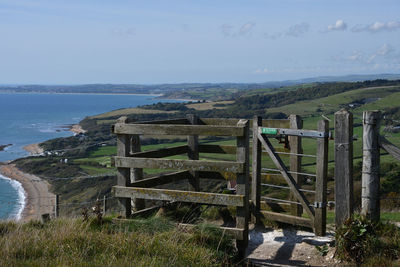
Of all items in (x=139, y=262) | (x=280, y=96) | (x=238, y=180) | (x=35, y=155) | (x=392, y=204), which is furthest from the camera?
(x=280, y=96)

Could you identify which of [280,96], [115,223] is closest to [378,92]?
[280,96]

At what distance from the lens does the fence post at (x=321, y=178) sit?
727 centimetres

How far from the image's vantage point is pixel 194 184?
955 centimetres

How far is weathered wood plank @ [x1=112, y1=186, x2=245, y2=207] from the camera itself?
22.2 ft

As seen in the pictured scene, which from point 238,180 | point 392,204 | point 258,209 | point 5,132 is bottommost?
point 5,132

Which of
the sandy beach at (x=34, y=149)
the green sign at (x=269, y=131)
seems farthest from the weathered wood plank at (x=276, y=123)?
the sandy beach at (x=34, y=149)

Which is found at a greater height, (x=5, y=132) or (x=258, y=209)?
(x=258, y=209)

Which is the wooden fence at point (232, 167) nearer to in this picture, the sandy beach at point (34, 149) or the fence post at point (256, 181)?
the fence post at point (256, 181)

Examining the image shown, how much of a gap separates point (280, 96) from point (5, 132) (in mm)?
80544

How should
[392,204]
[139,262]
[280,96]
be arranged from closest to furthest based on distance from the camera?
[139,262]
[392,204]
[280,96]

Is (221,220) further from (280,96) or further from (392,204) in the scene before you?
(280,96)

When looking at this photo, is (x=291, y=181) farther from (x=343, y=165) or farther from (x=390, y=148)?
(x=390, y=148)

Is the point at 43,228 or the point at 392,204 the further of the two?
the point at 392,204

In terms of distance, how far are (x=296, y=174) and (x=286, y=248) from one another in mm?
1627
